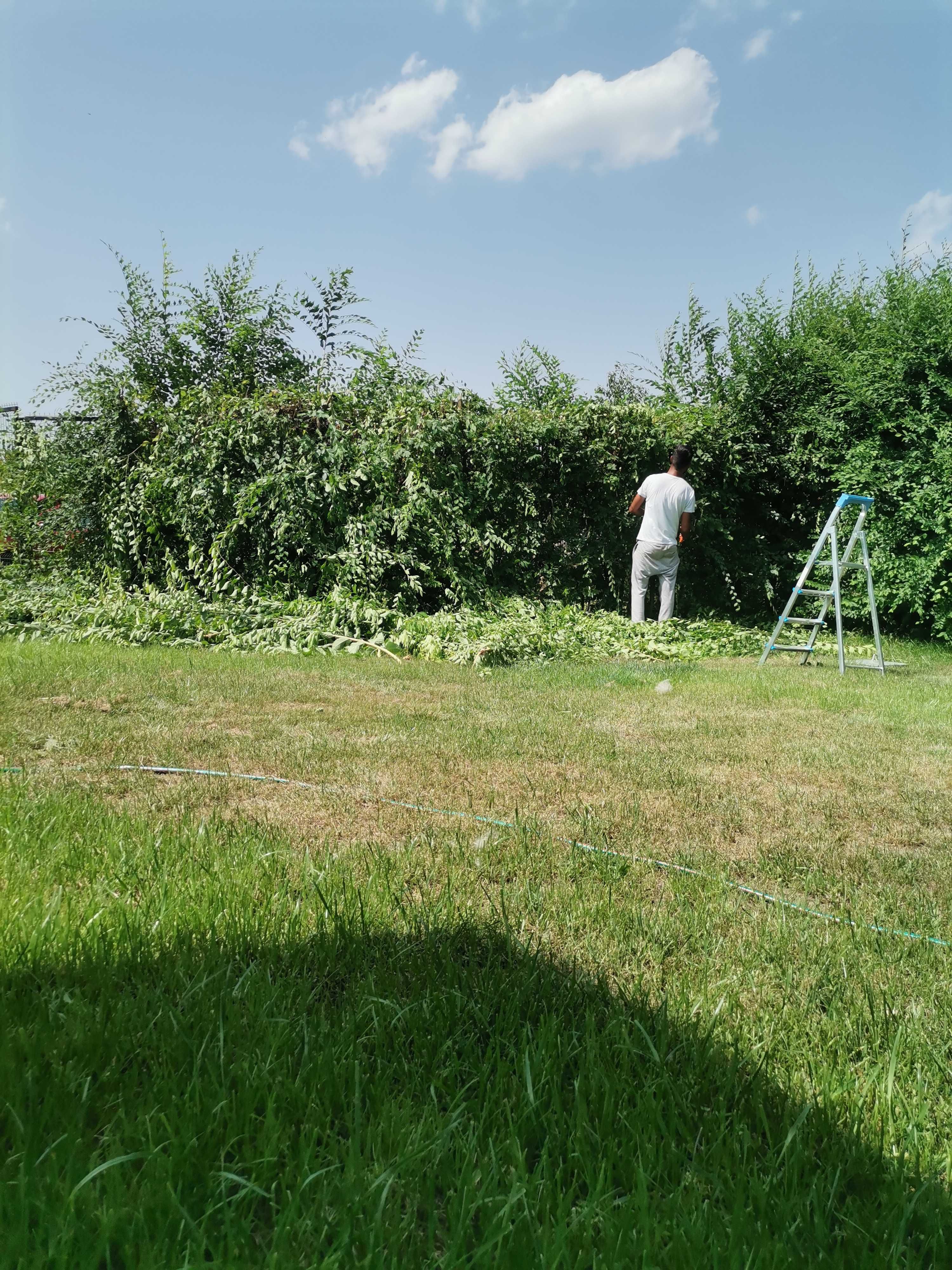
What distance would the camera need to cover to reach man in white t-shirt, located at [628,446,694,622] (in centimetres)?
1020

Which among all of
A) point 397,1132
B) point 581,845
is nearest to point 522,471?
point 581,845

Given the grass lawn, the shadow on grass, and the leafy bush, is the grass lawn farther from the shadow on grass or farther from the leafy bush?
the leafy bush

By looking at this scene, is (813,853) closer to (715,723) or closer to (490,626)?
(715,723)

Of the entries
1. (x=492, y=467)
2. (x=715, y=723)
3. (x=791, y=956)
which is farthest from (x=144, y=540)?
(x=791, y=956)

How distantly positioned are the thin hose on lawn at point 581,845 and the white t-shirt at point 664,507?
→ 7357 millimetres

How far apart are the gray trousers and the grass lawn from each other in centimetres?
643

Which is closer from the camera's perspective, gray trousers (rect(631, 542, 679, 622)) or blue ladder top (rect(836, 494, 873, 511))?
blue ladder top (rect(836, 494, 873, 511))

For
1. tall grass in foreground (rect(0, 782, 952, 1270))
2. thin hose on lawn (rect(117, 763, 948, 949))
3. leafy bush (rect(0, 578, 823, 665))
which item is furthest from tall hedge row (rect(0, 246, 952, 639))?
tall grass in foreground (rect(0, 782, 952, 1270))

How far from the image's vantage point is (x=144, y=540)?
10.6 metres

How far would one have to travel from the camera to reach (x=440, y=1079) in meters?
1.63

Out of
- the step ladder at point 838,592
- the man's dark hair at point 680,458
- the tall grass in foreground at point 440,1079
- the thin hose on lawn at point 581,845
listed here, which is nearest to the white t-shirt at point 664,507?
the man's dark hair at point 680,458

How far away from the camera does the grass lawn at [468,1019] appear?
1.27 metres

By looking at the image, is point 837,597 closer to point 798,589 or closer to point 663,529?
point 798,589

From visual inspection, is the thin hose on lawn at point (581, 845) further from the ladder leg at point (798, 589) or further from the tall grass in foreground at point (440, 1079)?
the ladder leg at point (798, 589)
